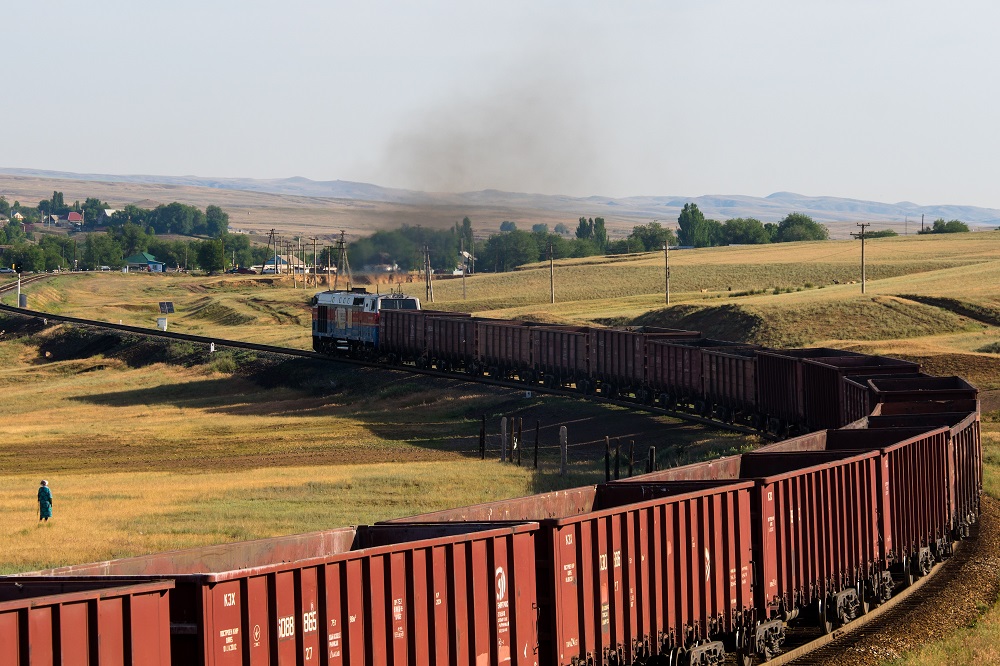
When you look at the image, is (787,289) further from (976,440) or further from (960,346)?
(976,440)

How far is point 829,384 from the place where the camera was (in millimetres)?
38594

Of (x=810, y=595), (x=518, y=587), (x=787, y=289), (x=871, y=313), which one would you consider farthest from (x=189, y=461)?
(x=787, y=289)

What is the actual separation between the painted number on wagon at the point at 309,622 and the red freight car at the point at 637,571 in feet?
10.5

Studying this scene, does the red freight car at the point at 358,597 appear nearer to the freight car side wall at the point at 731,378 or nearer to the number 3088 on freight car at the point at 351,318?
the freight car side wall at the point at 731,378

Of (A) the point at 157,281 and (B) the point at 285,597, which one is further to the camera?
(A) the point at 157,281

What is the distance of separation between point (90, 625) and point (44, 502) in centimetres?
2539

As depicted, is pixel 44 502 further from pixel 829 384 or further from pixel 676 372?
pixel 676 372

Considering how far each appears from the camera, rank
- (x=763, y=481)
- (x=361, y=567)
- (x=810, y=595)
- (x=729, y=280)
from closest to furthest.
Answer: (x=361, y=567)
(x=763, y=481)
(x=810, y=595)
(x=729, y=280)

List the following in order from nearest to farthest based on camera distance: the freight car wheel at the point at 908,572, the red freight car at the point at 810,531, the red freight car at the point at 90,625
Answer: the red freight car at the point at 90,625 → the red freight car at the point at 810,531 → the freight car wheel at the point at 908,572

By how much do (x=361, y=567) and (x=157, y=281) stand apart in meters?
192

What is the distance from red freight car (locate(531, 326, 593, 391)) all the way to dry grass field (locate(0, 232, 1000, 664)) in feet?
6.69

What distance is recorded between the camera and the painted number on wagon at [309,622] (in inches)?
425

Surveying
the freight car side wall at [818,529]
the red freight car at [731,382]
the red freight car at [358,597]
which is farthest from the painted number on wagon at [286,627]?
the red freight car at [731,382]

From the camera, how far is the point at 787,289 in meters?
118
